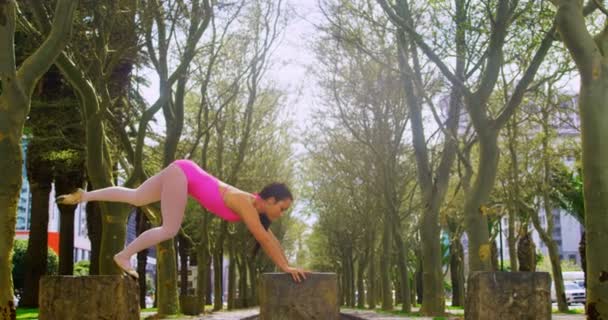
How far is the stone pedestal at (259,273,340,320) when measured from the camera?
7.48 metres

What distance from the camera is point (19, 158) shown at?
11055 mm

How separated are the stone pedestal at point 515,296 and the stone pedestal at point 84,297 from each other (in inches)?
159

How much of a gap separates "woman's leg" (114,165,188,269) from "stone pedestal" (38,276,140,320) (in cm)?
132

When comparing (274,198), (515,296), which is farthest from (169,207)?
(515,296)

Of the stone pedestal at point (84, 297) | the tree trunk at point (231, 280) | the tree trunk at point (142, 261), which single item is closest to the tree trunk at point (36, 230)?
the tree trunk at point (142, 261)

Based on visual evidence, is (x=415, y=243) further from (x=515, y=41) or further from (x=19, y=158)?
(x=19, y=158)

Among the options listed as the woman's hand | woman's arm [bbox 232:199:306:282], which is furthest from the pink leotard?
the woman's hand

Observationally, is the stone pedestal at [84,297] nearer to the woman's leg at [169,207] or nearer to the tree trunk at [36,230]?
the woman's leg at [169,207]

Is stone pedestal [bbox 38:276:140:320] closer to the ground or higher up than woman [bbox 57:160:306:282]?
closer to the ground

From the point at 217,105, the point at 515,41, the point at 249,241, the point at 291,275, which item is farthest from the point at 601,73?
the point at 249,241

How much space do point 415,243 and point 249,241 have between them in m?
10.9

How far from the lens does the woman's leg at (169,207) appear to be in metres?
7.41

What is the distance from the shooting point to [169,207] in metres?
7.45

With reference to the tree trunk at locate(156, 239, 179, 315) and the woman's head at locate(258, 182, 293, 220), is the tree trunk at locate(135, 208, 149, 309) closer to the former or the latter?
the tree trunk at locate(156, 239, 179, 315)
